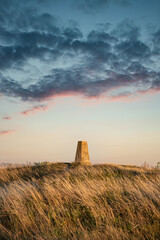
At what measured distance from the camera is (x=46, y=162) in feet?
52.8

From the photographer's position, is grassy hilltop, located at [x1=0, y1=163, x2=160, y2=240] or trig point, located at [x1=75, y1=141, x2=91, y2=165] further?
trig point, located at [x1=75, y1=141, x2=91, y2=165]

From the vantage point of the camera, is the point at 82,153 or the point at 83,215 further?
the point at 82,153

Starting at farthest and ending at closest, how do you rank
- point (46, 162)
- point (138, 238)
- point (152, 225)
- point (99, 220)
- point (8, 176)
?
point (46, 162) → point (8, 176) → point (99, 220) → point (152, 225) → point (138, 238)

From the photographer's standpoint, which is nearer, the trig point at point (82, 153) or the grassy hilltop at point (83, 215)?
the grassy hilltop at point (83, 215)

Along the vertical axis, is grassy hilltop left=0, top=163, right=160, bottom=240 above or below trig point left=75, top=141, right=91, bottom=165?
below

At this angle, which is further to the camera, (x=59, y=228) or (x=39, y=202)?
(x=39, y=202)

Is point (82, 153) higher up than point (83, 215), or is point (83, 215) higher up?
point (82, 153)

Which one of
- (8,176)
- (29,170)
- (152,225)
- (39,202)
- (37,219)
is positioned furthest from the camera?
(29,170)

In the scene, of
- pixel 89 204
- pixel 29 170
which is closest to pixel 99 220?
pixel 89 204

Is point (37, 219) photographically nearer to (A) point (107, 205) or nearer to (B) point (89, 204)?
(B) point (89, 204)

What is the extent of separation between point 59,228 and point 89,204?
1.08m

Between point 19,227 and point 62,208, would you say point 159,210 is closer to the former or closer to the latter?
point 62,208

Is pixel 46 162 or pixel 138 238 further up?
pixel 46 162

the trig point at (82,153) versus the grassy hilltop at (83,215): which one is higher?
the trig point at (82,153)
